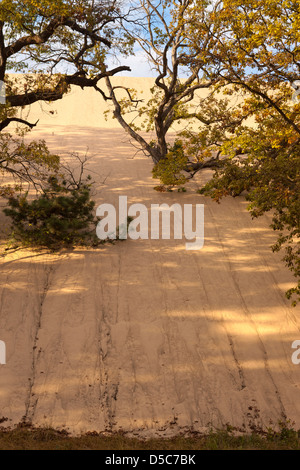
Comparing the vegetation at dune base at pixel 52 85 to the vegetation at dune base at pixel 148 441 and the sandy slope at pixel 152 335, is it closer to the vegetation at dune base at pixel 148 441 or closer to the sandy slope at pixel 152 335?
the sandy slope at pixel 152 335

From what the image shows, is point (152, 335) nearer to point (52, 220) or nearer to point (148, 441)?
point (148, 441)

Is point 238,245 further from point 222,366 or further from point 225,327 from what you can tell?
point 222,366

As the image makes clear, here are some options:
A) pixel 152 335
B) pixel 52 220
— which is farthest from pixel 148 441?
pixel 52 220

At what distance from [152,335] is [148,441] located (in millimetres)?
3051

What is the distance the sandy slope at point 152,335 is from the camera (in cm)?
869

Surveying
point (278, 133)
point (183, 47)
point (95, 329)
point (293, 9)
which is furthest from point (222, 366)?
point (183, 47)

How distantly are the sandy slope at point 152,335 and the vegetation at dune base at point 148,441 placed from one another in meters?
0.43

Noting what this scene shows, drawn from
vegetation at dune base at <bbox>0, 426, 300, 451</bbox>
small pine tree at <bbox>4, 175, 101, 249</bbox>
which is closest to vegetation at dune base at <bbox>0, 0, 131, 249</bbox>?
small pine tree at <bbox>4, 175, 101, 249</bbox>

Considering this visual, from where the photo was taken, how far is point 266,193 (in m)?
10.6

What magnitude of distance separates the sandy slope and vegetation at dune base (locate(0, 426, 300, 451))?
0.43 metres

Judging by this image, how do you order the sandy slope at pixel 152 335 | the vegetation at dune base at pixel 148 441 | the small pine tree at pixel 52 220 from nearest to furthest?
the vegetation at dune base at pixel 148 441 < the sandy slope at pixel 152 335 < the small pine tree at pixel 52 220

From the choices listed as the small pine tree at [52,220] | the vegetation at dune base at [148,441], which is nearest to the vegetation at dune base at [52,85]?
the small pine tree at [52,220]

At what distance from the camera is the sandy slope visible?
28.5 ft
